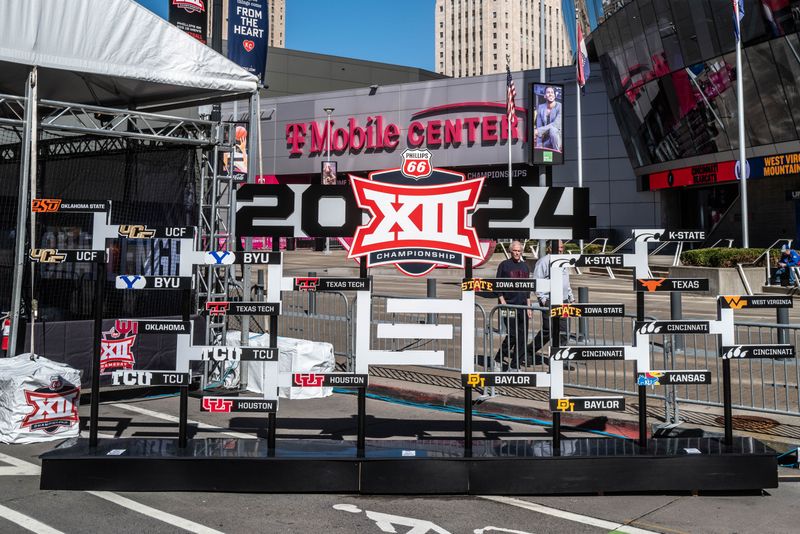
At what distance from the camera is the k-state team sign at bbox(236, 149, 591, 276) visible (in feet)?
22.3

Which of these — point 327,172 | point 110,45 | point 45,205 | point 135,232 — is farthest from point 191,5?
point 327,172

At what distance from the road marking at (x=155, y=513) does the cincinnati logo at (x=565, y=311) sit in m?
3.24

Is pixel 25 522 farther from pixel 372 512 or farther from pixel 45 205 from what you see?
pixel 45 205

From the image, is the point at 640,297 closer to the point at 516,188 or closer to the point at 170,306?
the point at 516,188

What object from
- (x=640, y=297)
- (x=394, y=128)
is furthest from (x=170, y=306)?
(x=394, y=128)

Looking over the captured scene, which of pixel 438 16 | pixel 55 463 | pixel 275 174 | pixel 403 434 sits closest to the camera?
pixel 55 463

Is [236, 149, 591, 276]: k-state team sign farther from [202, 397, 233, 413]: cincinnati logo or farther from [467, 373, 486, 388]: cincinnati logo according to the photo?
[202, 397, 233, 413]: cincinnati logo

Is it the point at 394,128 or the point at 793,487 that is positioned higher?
the point at 394,128

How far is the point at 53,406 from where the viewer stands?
26.5ft

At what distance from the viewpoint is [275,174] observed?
2363 inches

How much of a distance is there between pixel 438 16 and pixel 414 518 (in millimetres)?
188303

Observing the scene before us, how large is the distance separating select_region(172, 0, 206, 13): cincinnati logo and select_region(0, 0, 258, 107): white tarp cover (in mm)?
5268

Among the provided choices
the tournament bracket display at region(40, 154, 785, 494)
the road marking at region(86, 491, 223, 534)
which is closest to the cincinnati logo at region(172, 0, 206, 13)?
the tournament bracket display at region(40, 154, 785, 494)

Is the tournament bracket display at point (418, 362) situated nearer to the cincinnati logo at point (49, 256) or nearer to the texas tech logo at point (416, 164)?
the texas tech logo at point (416, 164)
